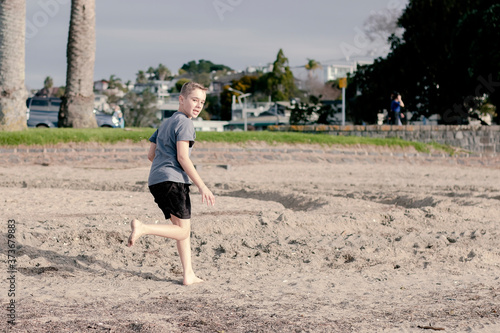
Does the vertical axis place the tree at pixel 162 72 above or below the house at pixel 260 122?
above

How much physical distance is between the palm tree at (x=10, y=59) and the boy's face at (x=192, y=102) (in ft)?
44.7

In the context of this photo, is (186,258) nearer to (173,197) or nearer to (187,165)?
(173,197)

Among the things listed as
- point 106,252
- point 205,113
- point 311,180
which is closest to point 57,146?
point 311,180

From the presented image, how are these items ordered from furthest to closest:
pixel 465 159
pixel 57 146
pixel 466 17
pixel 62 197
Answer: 1. pixel 466 17
2. pixel 465 159
3. pixel 57 146
4. pixel 62 197

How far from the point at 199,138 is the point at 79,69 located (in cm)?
495

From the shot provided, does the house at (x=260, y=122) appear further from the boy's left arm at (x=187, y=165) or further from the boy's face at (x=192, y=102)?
the boy's left arm at (x=187, y=165)

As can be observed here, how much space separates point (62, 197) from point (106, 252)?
12.0ft

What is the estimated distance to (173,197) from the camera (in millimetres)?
4668

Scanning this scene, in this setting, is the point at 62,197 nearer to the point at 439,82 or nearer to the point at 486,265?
the point at 486,265

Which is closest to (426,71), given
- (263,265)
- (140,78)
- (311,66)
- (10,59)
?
(10,59)

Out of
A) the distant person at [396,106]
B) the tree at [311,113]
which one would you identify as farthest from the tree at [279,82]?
the distant person at [396,106]

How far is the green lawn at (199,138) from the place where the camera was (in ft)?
50.7

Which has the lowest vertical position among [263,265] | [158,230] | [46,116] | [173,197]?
[263,265]

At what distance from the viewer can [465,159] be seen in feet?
58.5
